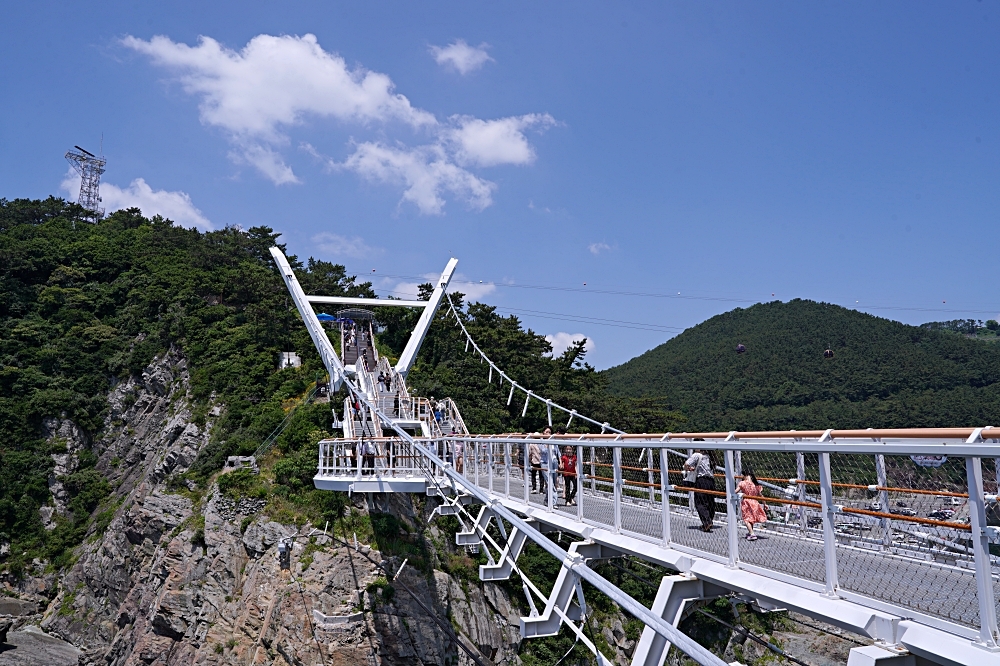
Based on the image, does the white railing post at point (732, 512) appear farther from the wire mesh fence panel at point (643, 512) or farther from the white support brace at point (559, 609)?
the white support brace at point (559, 609)

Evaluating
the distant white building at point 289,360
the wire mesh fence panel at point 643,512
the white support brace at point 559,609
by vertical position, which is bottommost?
the white support brace at point 559,609

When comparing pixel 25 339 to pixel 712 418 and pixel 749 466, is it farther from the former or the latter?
pixel 712 418

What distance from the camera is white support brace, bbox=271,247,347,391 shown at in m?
23.4

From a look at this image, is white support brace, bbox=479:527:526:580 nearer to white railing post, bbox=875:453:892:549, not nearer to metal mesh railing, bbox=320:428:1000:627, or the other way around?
metal mesh railing, bbox=320:428:1000:627

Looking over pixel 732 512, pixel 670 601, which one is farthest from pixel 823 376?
pixel 732 512

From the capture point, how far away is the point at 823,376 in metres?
54.1

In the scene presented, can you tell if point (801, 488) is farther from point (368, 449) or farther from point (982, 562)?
point (368, 449)

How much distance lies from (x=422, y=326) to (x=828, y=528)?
76.2 ft

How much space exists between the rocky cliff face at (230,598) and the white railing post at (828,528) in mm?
14867

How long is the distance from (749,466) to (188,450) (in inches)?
864

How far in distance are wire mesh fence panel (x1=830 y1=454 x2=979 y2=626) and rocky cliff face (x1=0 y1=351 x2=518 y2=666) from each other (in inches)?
555

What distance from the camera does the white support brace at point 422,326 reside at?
83.0ft

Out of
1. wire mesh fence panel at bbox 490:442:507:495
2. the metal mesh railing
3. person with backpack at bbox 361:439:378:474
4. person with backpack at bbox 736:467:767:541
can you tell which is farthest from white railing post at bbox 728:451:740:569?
person with backpack at bbox 361:439:378:474

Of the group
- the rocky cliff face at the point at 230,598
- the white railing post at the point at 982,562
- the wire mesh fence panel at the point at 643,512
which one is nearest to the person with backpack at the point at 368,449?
the rocky cliff face at the point at 230,598
